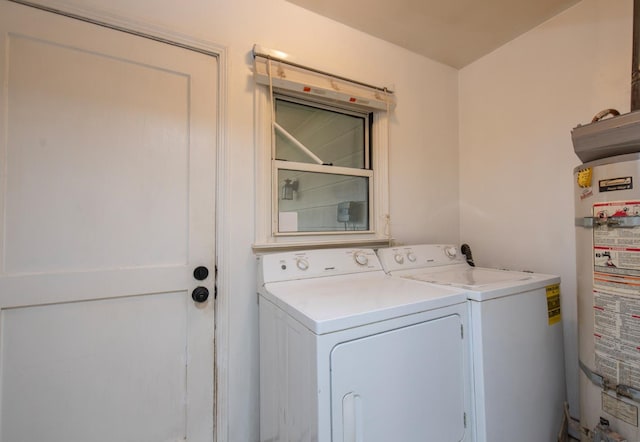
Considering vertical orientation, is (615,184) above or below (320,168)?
below

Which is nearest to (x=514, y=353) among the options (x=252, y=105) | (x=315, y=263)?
(x=315, y=263)

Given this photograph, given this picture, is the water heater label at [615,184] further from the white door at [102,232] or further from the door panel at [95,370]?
the door panel at [95,370]

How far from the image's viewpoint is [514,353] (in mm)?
1234

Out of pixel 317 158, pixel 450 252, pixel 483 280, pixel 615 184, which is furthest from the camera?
pixel 450 252

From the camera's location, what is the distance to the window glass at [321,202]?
1.62 meters

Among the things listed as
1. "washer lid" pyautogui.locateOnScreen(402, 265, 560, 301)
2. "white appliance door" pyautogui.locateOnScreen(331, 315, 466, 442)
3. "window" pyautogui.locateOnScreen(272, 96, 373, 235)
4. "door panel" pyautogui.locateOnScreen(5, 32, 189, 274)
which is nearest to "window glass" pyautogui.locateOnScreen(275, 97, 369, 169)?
"window" pyautogui.locateOnScreen(272, 96, 373, 235)

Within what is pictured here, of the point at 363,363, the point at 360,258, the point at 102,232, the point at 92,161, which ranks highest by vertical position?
the point at 92,161

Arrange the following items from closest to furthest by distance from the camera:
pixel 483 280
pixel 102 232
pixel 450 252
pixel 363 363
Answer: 1. pixel 363 363
2. pixel 102 232
3. pixel 483 280
4. pixel 450 252

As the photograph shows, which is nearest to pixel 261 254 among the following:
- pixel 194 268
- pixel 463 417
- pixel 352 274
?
pixel 194 268

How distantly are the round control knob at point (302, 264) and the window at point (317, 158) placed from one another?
0.45ft

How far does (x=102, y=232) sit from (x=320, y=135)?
126cm

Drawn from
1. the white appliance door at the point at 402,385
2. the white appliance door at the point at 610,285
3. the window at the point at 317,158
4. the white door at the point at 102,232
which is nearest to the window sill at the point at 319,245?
the window at the point at 317,158

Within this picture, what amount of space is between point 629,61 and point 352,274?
1809mm

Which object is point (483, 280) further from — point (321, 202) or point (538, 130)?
point (538, 130)
